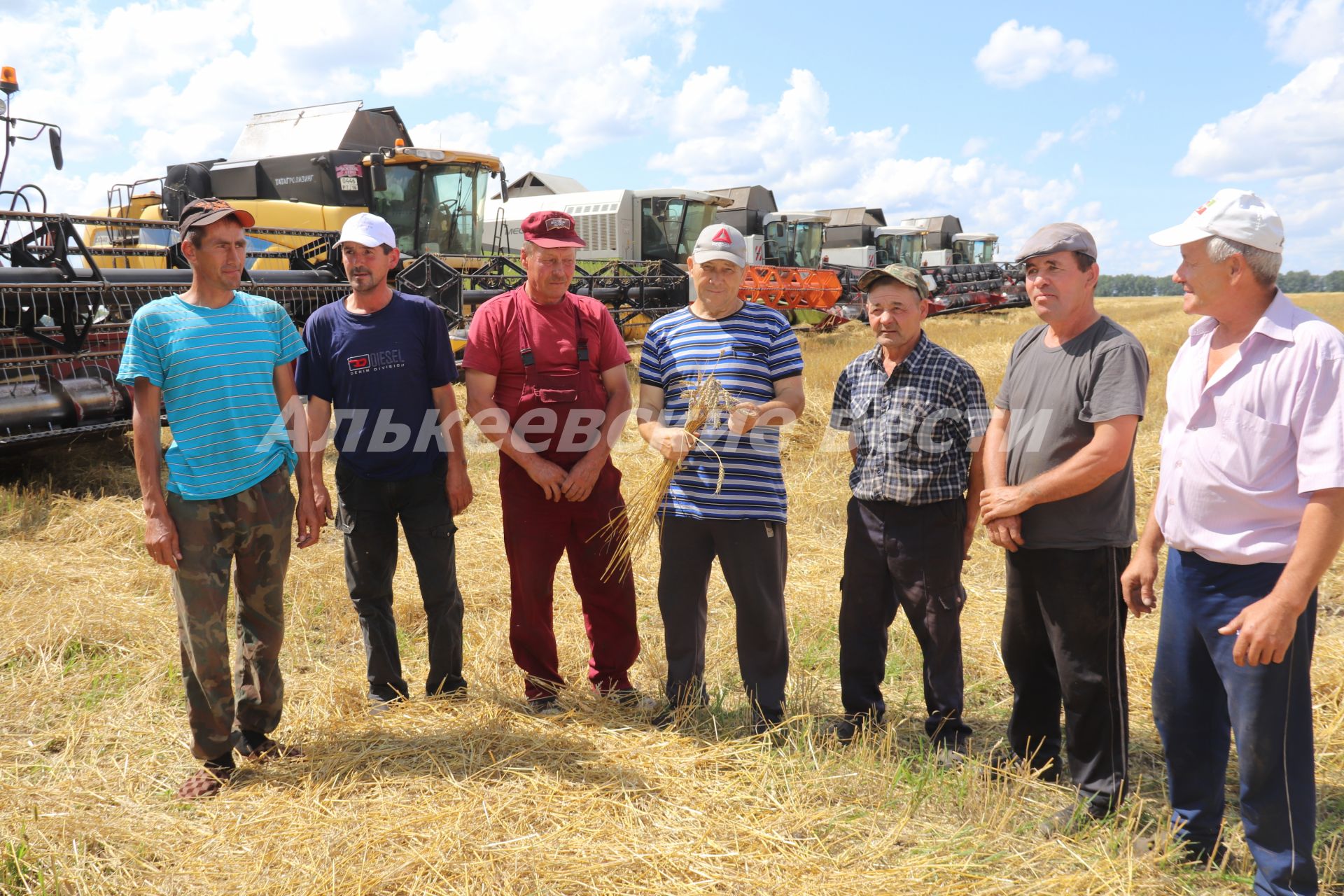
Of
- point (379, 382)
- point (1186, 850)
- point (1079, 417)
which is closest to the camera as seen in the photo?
point (1186, 850)

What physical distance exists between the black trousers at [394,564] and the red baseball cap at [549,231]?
2.88 ft

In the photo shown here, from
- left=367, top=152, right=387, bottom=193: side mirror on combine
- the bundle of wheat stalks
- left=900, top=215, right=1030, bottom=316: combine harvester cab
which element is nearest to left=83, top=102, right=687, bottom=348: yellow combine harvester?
left=367, top=152, right=387, bottom=193: side mirror on combine

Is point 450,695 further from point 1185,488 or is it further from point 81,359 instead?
point 81,359

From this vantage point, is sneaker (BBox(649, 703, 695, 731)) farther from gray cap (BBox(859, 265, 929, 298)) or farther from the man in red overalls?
gray cap (BBox(859, 265, 929, 298))

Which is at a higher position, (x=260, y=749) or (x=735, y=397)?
(x=735, y=397)

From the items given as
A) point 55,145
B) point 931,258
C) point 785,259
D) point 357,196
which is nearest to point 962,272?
point 931,258

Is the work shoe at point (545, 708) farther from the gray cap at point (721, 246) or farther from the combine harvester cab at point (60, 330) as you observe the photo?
the combine harvester cab at point (60, 330)

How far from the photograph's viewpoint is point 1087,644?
266cm

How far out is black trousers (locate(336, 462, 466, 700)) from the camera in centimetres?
332

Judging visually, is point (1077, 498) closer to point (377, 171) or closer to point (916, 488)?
point (916, 488)

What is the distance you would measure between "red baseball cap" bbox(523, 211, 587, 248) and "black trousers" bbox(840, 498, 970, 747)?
1329 mm

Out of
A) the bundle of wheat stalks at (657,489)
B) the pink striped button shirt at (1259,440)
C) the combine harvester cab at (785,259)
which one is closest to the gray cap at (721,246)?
the bundle of wheat stalks at (657,489)

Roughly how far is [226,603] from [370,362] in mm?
919

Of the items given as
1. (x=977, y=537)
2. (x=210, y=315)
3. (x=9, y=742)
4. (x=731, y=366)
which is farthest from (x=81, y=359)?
(x=977, y=537)
